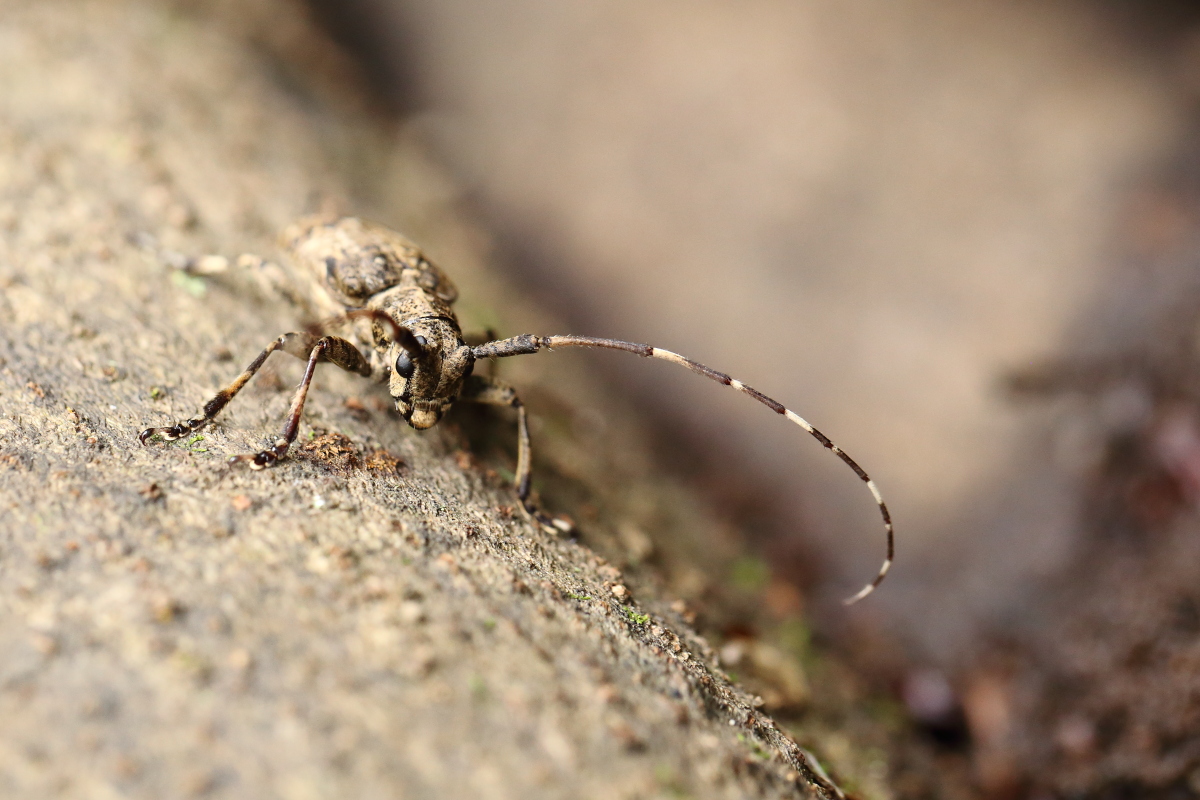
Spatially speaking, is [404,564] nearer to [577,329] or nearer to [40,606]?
[40,606]

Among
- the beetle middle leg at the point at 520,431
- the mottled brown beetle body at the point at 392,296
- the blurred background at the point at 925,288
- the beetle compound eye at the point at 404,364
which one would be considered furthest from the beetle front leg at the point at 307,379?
the blurred background at the point at 925,288

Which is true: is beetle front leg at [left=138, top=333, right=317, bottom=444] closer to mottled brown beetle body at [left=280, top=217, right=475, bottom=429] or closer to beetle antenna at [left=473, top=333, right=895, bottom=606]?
mottled brown beetle body at [left=280, top=217, right=475, bottom=429]

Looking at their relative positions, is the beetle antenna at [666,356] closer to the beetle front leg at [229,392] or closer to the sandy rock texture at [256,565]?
the sandy rock texture at [256,565]

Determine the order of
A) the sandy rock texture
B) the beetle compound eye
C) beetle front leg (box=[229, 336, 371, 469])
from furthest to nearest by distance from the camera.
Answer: the beetle compound eye
beetle front leg (box=[229, 336, 371, 469])
the sandy rock texture

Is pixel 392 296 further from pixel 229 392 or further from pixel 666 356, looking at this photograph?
pixel 666 356

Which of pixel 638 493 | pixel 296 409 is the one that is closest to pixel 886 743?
pixel 638 493

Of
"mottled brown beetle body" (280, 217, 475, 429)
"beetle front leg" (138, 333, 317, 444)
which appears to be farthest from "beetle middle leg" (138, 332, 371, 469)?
"mottled brown beetle body" (280, 217, 475, 429)

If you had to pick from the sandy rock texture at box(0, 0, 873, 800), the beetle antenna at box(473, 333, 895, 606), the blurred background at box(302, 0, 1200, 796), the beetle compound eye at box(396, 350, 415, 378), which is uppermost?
the blurred background at box(302, 0, 1200, 796)
